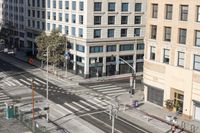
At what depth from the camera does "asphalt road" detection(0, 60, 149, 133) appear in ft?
194

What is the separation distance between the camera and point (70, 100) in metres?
72.7

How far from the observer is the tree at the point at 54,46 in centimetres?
9119

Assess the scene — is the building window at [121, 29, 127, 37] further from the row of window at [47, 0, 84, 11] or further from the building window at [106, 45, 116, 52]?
the row of window at [47, 0, 84, 11]

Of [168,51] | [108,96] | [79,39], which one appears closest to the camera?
[168,51]

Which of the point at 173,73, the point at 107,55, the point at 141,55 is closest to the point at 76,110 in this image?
the point at 173,73

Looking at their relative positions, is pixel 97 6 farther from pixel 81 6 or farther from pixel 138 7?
pixel 138 7

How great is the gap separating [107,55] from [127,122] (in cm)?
3267

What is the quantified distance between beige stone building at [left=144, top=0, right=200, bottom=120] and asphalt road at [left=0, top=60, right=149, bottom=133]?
370 inches

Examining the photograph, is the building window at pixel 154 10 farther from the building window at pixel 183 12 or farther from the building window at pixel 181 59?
the building window at pixel 181 59

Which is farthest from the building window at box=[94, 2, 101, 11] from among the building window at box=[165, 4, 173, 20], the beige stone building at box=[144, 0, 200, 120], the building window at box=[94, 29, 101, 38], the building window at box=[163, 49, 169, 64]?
the building window at box=[163, 49, 169, 64]

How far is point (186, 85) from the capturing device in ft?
206

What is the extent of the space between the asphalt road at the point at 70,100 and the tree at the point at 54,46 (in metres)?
5.57

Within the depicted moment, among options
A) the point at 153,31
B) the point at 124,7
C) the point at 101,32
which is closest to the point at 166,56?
the point at 153,31

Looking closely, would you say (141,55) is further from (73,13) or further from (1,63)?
(1,63)
